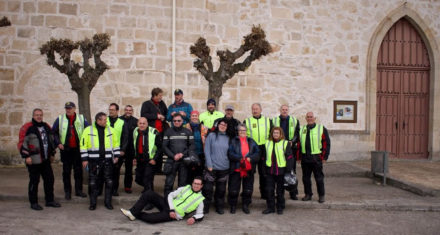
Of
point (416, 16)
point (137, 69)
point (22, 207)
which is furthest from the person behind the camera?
point (416, 16)

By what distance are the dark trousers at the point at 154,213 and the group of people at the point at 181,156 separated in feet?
0.05

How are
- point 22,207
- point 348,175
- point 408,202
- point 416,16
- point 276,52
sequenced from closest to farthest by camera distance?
point 22,207
point 408,202
point 348,175
point 276,52
point 416,16

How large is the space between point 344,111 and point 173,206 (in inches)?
320

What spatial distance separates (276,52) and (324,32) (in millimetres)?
1632

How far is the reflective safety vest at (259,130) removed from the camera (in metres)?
8.16

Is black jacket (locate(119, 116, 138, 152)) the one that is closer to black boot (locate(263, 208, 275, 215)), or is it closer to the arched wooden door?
black boot (locate(263, 208, 275, 215))

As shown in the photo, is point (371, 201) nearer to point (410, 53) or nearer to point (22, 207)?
point (22, 207)

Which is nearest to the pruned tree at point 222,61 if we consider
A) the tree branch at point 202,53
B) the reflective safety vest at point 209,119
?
the tree branch at point 202,53

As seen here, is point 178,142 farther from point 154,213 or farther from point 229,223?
point 229,223

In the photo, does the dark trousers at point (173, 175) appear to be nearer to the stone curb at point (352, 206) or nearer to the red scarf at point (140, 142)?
the red scarf at point (140, 142)

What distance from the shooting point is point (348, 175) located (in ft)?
36.8

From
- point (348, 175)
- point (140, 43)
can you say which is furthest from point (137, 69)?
point (348, 175)

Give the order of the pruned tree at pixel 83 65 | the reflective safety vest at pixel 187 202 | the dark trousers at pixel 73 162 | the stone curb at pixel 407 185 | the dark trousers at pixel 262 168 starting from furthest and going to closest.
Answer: the stone curb at pixel 407 185 → the pruned tree at pixel 83 65 → the dark trousers at pixel 73 162 → the dark trousers at pixel 262 168 → the reflective safety vest at pixel 187 202

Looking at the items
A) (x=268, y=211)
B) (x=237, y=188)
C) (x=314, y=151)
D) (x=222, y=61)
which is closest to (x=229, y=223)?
(x=237, y=188)
